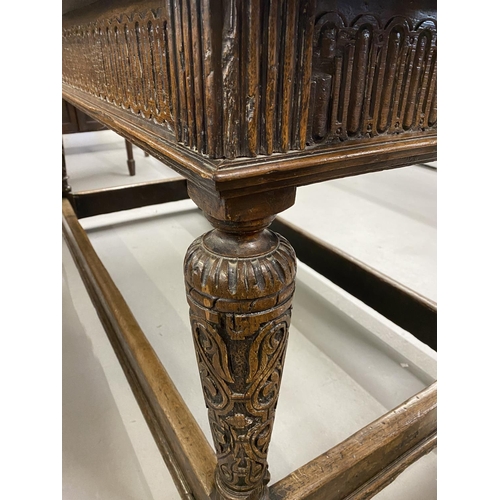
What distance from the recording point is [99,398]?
3.32 feet

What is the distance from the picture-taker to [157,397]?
833mm

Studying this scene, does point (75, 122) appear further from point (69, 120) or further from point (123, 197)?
point (123, 197)

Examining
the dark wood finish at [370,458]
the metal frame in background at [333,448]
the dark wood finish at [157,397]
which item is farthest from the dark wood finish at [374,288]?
the dark wood finish at [157,397]

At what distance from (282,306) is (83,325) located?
0.97m

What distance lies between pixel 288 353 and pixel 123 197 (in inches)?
42.2

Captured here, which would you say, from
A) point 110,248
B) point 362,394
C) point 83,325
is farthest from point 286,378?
point 110,248

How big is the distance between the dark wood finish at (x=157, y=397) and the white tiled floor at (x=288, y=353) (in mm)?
46

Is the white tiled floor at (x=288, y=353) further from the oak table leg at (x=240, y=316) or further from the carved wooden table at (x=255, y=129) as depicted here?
the oak table leg at (x=240, y=316)

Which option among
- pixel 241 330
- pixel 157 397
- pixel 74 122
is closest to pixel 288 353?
pixel 157 397

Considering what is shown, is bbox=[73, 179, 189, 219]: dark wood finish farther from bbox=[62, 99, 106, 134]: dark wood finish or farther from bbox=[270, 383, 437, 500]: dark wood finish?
bbox=[270, 383, 437, 500]: dark wood finish

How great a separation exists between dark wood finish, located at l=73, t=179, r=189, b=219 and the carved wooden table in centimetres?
117

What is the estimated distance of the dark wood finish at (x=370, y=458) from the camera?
0.67 meters

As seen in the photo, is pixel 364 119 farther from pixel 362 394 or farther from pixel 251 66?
pixel 362 394

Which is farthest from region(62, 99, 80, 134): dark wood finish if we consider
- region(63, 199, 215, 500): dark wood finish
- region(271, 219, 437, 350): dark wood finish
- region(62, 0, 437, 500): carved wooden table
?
region(62, 0, 437, 500): carved wooden table
